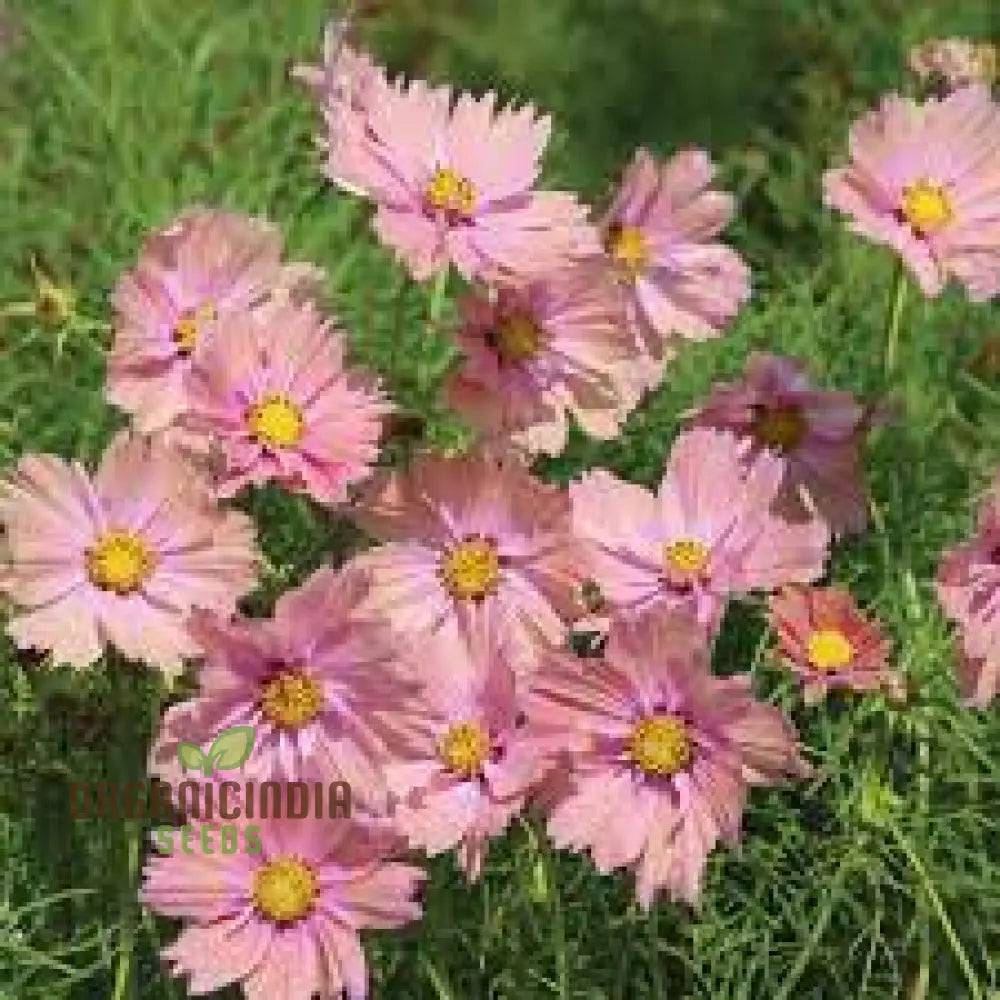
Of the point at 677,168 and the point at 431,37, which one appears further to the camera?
the point at 431,37

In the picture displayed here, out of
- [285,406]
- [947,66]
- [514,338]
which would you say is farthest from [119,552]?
[947,66]

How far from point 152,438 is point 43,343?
1.80ft

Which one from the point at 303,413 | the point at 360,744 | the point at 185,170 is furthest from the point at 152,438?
the point at 185,170

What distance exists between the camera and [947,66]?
180 centimetres

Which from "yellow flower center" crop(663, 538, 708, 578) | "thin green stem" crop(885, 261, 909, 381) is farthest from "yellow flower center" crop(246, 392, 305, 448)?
"thin green stem" crop(885, 261, 909, 381)

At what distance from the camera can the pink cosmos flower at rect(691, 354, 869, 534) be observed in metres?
1.54

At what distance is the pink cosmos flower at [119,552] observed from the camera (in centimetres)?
128

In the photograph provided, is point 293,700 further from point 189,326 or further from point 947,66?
point 947,66

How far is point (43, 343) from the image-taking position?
6.17 ft

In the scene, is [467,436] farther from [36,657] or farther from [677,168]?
[36,657]

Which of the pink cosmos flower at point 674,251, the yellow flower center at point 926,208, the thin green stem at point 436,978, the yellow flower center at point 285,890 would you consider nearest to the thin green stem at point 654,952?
the thin green stem at point 436,978

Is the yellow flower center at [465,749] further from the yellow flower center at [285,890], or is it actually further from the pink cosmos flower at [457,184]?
the pink cosmos flower at [457,184]

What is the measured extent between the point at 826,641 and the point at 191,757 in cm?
34

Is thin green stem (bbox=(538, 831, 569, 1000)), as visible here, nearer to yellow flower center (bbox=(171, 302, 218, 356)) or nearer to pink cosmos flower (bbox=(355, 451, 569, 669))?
pink cosmos flower (bbox=(355, 451, 569, 669))
